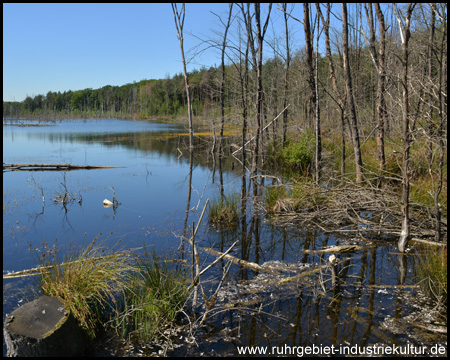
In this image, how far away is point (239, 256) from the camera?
658 centimetres

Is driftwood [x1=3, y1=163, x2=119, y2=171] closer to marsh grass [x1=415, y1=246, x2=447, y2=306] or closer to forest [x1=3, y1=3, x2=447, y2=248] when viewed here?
forest [x1=3, y1=3, x2=447, y2=248]

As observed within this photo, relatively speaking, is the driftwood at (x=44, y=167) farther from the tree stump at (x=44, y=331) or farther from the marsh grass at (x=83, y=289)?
the tree stump at (x=44, y=331)

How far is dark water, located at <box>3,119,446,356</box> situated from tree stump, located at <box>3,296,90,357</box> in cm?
100

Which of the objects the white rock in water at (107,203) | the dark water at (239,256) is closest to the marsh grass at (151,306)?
the dark water at (239,256)

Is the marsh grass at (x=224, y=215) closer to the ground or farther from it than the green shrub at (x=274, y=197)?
closer to the ground

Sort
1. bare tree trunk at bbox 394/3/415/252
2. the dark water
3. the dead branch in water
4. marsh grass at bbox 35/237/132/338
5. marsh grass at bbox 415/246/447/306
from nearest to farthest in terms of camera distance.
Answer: marsh grass at bbox 35/237/132/338 < the dark water < marsh grass at bbox 415/246/447/306 < bare tree trunk at bbox 394/3/415/252 < the dead branch in water

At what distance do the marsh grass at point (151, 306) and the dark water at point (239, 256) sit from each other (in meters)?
0.34

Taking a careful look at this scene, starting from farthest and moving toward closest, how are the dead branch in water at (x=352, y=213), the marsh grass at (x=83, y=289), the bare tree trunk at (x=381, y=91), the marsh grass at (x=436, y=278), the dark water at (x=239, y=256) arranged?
1. the bare tree trunk at (x=381, y=91)
2. the dead branch in water at (x=352, y=213)
3. the marsh grass at (x=436, y=278)
4. the dark water at (x=239, y=256)
5. the marsh grass at (x=83, y=289)

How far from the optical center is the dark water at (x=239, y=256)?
4.12 metres

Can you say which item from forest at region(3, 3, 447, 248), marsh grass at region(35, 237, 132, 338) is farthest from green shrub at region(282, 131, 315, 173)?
marsh grass at region(35, 237, 132, 338)

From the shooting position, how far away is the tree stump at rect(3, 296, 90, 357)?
3.41 metres

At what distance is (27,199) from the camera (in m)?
10.7

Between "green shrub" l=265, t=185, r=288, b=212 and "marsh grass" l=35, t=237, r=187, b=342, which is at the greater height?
"green shrub" l=265, t=185, r=288, b=212

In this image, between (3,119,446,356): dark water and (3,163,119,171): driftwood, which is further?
(3,163,119,171): driftwood
